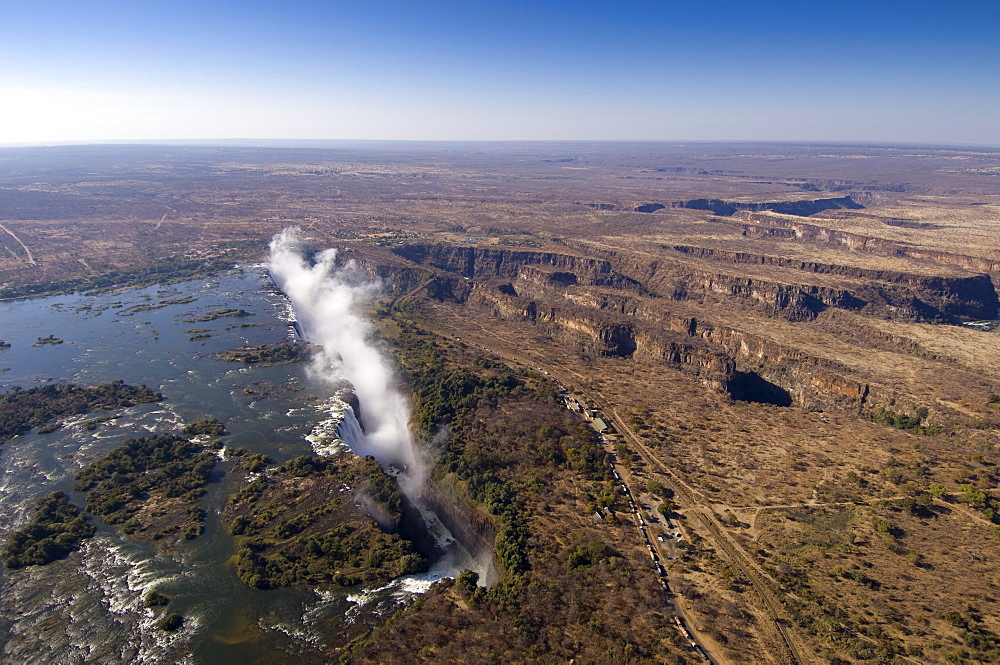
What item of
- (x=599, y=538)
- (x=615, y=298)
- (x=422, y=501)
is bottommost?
(x=422, y=501)

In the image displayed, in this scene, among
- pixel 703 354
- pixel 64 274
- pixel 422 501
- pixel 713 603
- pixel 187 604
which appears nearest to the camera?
pixel 713 603

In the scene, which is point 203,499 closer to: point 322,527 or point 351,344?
point 322,527

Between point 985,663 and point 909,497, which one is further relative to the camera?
point 909,497

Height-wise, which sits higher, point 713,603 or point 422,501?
point 713,603

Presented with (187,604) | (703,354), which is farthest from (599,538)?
(703,354)

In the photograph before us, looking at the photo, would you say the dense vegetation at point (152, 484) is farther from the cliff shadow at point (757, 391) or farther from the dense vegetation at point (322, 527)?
the cliff shadow at point (757, 391)

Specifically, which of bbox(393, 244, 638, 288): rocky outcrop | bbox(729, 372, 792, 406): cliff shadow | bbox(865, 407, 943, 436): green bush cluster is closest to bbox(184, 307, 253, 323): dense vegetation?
bbox(393, 244, 638, 288): rocky outcrop

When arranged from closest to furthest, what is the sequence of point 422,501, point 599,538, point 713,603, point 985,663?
point 985,663
point 713,603
point 599,538
point 422,501

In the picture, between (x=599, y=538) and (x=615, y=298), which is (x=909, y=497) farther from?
(x=615, y=298)

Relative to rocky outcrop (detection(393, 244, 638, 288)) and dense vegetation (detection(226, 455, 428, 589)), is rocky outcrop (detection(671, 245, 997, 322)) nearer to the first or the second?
rocky outcrop (detection(393, 244, 638, 288))
